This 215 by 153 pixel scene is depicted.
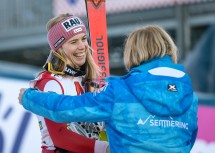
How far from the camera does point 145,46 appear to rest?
341 centimetres

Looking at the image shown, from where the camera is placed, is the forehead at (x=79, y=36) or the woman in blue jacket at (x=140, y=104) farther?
the forehead at (x=79, y=36)

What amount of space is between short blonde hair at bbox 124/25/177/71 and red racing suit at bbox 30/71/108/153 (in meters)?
0.55

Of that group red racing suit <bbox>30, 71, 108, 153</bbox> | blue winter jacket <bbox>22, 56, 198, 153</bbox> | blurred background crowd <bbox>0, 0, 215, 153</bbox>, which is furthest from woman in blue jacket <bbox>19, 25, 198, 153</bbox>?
blurred background crowd <bbox>0, 0, 215, 153</bbox>

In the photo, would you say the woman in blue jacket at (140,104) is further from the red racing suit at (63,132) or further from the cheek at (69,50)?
the cheek at (69,50)

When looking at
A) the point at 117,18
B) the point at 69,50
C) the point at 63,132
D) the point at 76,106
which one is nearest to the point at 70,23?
the point at 69,50

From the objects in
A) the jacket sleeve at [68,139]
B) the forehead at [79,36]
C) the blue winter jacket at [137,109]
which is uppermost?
the forehead at [79,36]

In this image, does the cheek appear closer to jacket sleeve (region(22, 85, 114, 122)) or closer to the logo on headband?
the logo on headband

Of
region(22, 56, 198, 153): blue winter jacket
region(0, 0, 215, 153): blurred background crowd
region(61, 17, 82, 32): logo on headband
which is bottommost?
region(22, 56, 198, 153): blue winter jacket

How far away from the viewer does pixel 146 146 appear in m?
3.31

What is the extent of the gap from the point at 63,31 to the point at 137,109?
926 millimetres

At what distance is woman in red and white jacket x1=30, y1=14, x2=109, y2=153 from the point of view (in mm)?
3775

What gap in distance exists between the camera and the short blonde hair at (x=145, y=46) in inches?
134

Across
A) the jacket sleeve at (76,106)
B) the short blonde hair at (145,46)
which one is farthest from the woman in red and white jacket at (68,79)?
the short blonde hair at (145,46)

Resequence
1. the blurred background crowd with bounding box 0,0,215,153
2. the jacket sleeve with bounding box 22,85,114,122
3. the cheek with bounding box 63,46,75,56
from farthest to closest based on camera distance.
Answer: the blurred background crowd with bounding box 0,0,215,153
the cheek with bounding box 63,46,75,56
the jacket sleeve with bounding box 22,85,114,122
